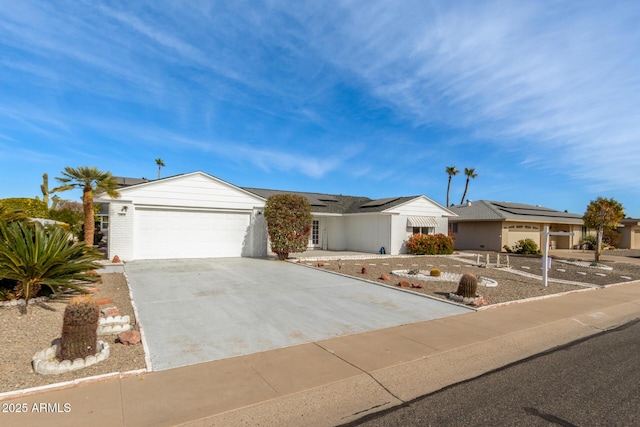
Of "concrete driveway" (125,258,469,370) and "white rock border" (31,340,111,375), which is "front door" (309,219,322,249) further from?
"white rock border" (31,340,111,375)

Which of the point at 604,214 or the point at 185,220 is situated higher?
the point at 604,214

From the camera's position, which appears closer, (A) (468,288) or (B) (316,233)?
(A) (468,288)

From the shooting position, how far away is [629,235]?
3547cm

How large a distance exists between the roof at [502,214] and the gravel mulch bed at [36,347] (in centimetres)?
2493

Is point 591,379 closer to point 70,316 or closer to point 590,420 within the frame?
point 590,420

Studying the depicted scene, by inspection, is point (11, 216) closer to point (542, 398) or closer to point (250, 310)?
point (250, 310)

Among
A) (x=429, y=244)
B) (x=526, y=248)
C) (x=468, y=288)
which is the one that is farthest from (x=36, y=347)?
(x=526, y=248)

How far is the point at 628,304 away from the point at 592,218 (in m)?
12.5

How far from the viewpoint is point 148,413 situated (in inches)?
135

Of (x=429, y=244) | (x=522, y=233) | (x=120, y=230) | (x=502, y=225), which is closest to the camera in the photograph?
(x=120, y=230)

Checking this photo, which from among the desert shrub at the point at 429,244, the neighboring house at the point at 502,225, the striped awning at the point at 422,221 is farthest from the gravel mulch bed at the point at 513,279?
the neighboring house at the point at 502,225

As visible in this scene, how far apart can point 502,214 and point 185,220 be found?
71.6 feet

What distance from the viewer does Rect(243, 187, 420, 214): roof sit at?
2208cm

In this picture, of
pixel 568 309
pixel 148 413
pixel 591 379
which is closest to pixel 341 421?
pixel 148 413
